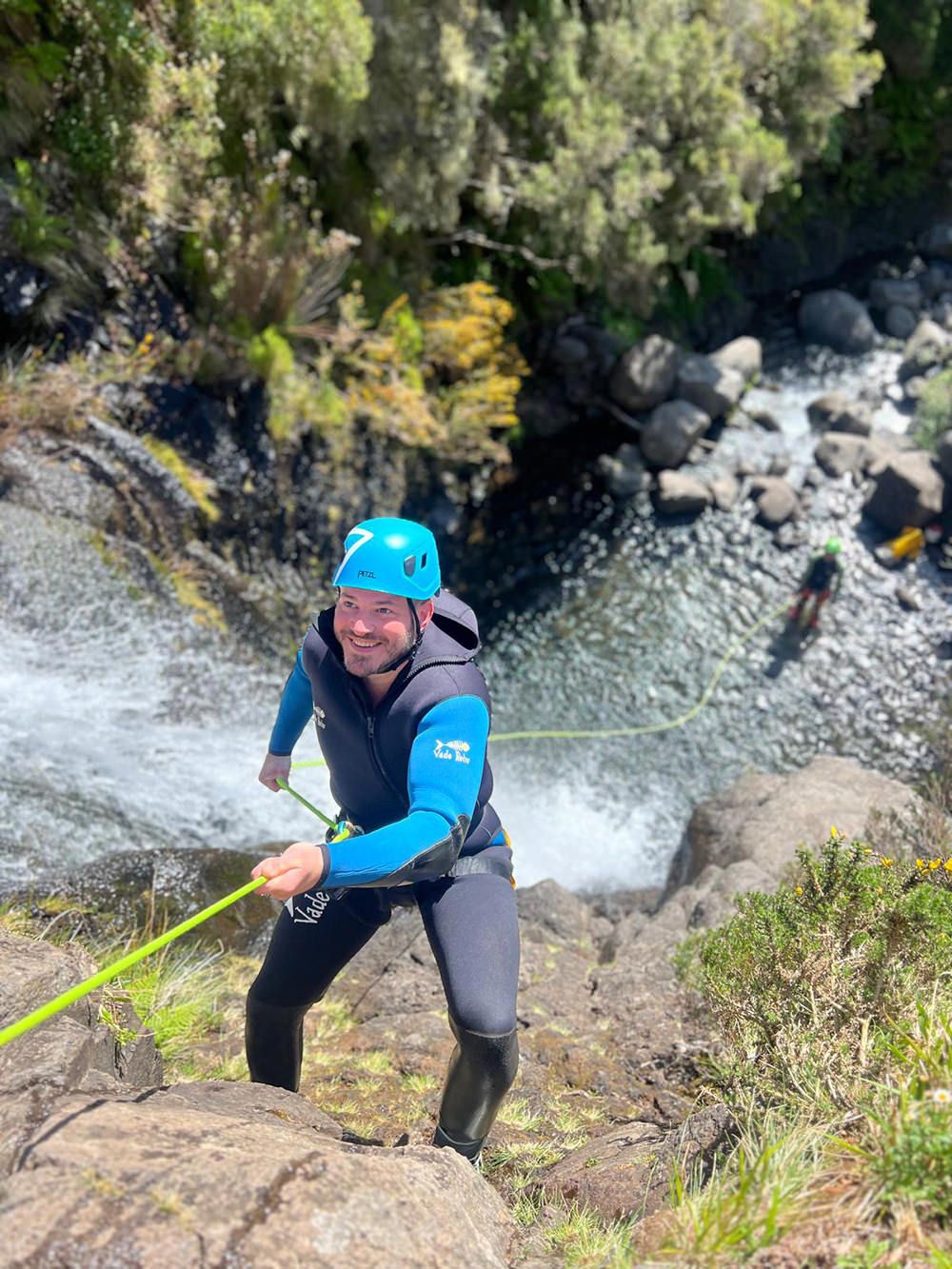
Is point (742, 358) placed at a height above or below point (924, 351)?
below

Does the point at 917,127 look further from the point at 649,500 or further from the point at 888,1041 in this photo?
the point at 888,1041

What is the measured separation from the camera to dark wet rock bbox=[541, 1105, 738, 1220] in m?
2.98

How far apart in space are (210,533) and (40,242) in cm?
319

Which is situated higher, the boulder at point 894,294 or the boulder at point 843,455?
the boulder at point 894,294

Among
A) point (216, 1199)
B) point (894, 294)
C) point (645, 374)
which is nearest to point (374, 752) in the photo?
point (216, 1199)

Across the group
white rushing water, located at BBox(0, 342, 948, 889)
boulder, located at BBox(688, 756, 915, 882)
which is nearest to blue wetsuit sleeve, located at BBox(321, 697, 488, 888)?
white rushing water, located at BBox(0, 342, 948, 889)

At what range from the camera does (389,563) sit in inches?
127

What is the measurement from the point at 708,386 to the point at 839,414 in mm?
2262

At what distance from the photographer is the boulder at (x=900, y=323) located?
58.7 feet

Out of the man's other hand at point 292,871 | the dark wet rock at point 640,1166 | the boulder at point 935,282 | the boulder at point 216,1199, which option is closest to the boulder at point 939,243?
the boulder at point 935,282

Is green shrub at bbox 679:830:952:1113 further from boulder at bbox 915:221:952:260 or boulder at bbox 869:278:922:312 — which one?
boulder at bbox 915:221:952:260

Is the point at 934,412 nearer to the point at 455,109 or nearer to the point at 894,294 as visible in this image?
the point at 894,294

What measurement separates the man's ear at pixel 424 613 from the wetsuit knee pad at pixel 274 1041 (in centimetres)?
157

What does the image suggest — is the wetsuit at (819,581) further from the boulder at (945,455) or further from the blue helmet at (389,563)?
the blue helmet at (389,563)
